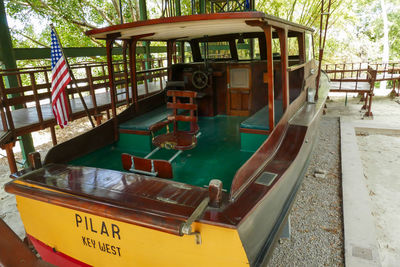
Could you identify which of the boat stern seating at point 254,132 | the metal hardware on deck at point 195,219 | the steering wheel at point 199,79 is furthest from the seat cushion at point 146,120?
the metal hardware on deck at point 195,219

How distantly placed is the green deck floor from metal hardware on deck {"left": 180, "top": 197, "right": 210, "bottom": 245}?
845 millimetres

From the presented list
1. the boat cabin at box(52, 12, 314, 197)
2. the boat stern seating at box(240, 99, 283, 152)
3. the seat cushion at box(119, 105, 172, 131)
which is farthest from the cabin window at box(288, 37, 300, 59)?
the seat cushion at box(119, 105, 172, 131)

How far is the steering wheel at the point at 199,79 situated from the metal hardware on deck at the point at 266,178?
2962mm

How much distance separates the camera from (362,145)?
22.0 feet

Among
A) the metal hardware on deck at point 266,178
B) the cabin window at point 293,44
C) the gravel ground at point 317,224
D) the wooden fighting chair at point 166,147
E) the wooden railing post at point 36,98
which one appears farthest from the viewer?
the cabin window at point 293,44

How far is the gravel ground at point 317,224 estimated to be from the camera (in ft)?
10.1

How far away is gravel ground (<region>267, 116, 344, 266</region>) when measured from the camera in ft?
10.1

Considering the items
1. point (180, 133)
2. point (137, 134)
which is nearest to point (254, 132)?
point (180, 133)

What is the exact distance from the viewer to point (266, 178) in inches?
97.4

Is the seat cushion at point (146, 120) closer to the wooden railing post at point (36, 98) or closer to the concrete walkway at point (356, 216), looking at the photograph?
the wooden railing post at point (36, 98)

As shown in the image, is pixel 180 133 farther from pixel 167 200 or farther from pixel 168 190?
pixel 167 200

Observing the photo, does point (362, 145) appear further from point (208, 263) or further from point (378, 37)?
point (378, 37)

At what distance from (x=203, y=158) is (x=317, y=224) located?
167cm

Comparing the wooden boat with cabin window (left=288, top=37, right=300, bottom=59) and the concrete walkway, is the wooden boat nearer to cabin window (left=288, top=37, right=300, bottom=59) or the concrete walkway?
the concrete walkway
